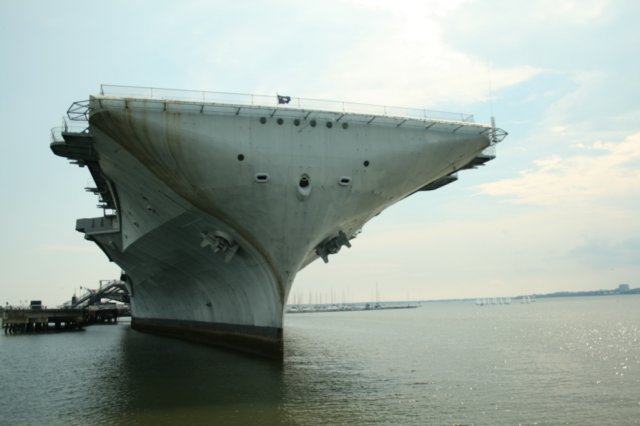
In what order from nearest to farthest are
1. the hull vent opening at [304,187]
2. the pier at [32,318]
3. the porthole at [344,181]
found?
the hull vent opening at [304,187]
the porthole at [344,181]
the pier at [32,318]

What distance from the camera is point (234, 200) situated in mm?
16219

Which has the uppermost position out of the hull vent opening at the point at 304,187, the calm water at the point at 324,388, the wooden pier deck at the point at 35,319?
the hull vent opening at the point at 304,187

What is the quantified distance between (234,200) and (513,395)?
31.5ft

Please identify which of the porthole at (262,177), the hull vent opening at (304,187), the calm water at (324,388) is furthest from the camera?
the hull vent opening at (304,187)

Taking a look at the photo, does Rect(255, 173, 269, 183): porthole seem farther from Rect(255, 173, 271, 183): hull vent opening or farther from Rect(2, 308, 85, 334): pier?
Rect(2, 308, 85, 334): pier

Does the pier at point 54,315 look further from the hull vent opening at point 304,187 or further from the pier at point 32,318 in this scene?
the hull vent opening at point 304,187

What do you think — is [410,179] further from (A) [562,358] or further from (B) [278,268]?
(A) [562,358]

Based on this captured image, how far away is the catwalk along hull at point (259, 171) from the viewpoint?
15.0 m

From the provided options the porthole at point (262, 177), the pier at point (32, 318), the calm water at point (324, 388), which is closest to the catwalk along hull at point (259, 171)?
the porthole at point (262, 177)

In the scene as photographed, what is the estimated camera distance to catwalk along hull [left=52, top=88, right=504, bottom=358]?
15.0m

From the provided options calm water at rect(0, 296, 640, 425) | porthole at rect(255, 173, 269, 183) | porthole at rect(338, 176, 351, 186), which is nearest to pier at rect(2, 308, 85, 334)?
calm water at rect(0, 296, 640, 425)

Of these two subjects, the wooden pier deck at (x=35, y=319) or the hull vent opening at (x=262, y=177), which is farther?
the wooden pier deck at (x=35, y=319)

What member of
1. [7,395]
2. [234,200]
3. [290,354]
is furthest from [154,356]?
[234,200]

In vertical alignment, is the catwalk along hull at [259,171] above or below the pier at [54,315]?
above
